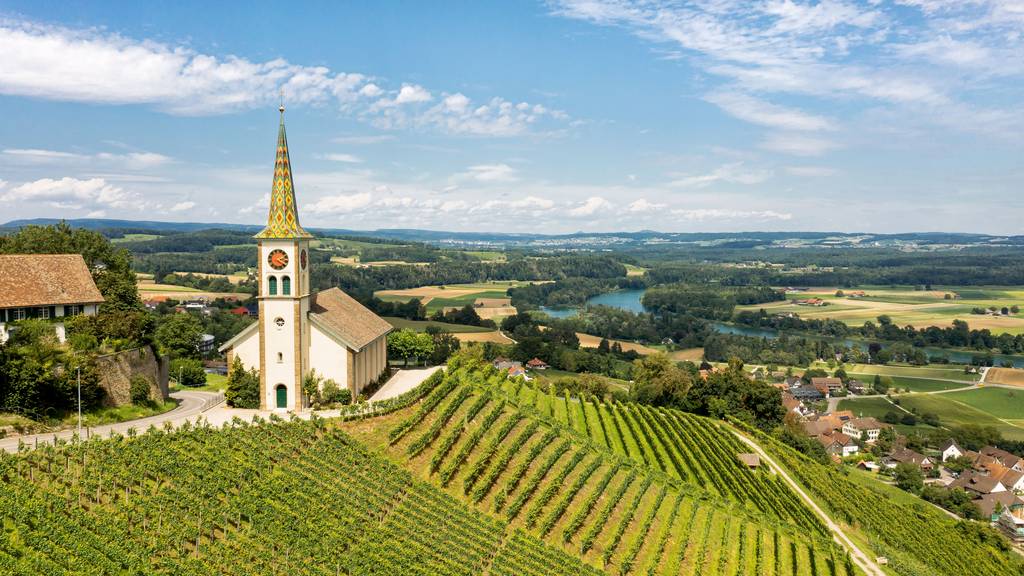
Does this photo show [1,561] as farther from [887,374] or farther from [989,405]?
[887,374]

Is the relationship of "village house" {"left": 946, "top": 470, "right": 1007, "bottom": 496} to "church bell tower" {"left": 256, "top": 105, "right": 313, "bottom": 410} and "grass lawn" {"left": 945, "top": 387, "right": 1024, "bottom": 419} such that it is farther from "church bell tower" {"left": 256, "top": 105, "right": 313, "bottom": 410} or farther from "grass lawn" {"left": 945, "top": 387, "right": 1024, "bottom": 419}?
Result: "church bell tower" {"left": 256, "top": 105, "right": 313, "bottom": 410}

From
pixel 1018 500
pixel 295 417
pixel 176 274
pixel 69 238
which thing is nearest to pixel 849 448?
pixel 1018 500

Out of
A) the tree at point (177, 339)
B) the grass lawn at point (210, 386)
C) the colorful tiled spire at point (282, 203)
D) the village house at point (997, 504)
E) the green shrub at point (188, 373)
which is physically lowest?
the village house at point (997, 504)

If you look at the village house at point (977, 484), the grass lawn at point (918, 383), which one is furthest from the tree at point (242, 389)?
the grass lawn at point (918, 383)

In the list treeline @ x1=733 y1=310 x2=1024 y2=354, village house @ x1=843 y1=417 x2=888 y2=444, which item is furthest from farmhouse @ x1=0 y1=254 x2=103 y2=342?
treeline @ x1=733 y1=310 x2=1024 y2=354

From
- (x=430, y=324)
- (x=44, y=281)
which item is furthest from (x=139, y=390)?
(x=430, y=324)

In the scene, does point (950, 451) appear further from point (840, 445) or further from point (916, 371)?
point (916, 371)

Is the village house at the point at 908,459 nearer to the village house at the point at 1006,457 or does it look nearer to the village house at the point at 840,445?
the village house at the point at 840,445
